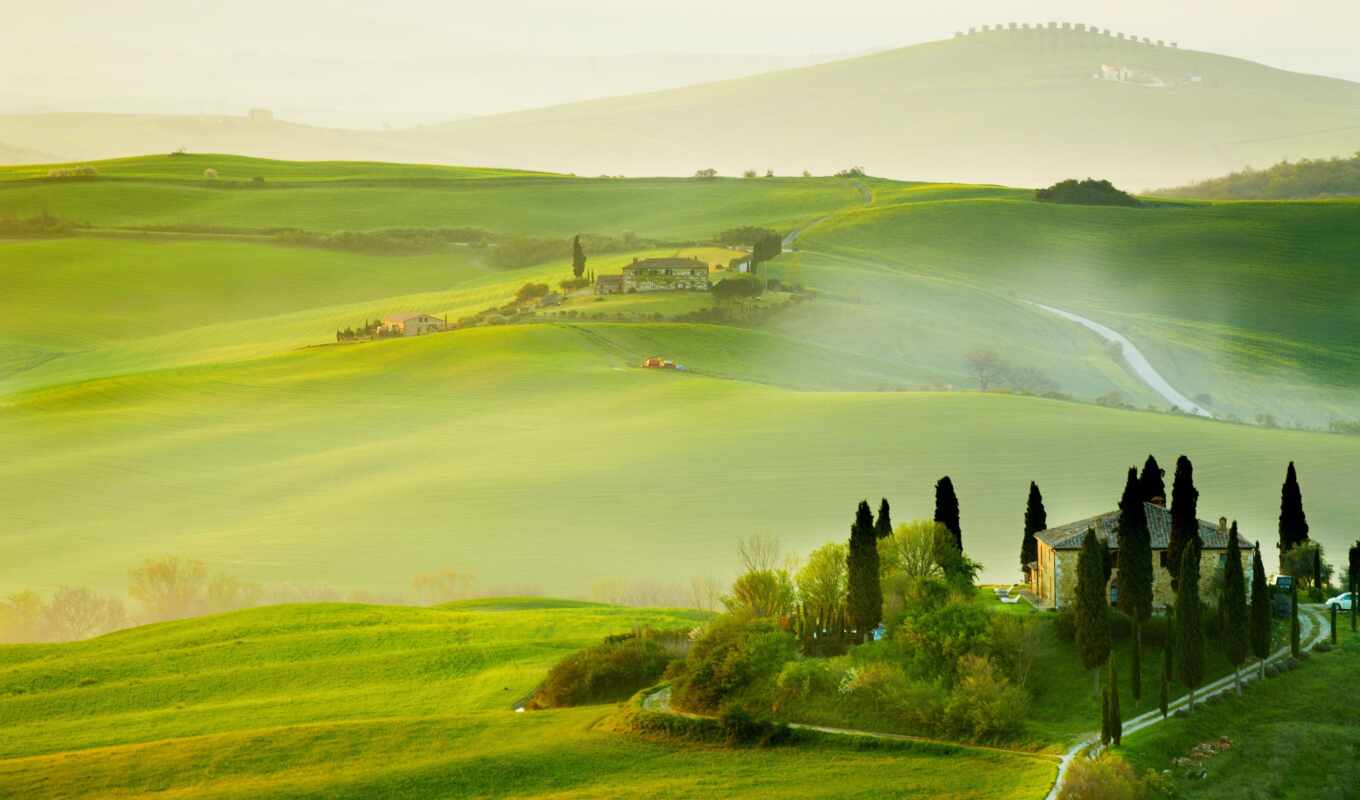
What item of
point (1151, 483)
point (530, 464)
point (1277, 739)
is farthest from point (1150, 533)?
point (530, 464)

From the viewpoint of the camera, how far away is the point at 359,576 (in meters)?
97.2

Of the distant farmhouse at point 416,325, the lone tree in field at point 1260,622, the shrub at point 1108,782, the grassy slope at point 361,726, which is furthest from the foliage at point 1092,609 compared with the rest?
the distant farmhouse at point 416,325

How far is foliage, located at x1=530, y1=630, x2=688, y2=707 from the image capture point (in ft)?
210

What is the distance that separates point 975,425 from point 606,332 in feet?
145

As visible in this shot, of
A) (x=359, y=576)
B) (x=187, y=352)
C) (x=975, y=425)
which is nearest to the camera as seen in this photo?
(x=359, y=576)

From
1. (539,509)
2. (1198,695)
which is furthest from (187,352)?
(1198,695)

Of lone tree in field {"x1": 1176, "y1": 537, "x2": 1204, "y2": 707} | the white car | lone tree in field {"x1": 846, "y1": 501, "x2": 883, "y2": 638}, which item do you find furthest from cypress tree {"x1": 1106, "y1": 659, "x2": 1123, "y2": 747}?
the white car

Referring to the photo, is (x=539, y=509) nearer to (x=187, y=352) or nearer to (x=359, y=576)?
(x=359, y=576)

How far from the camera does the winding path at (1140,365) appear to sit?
159 metres

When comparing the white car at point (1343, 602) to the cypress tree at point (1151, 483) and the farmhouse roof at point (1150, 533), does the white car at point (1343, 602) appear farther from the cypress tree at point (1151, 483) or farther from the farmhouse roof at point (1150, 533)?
the cypress tree at point (1151, 483)

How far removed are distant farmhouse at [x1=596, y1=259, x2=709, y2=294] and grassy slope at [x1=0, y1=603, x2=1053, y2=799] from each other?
301ft

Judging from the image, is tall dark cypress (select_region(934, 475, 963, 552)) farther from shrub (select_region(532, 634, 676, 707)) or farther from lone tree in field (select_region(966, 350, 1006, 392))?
lone tree in field (select_region(966, 350, 1006, 392))

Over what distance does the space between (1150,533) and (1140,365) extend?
374 feet

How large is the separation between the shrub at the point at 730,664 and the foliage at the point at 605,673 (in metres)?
3.10
